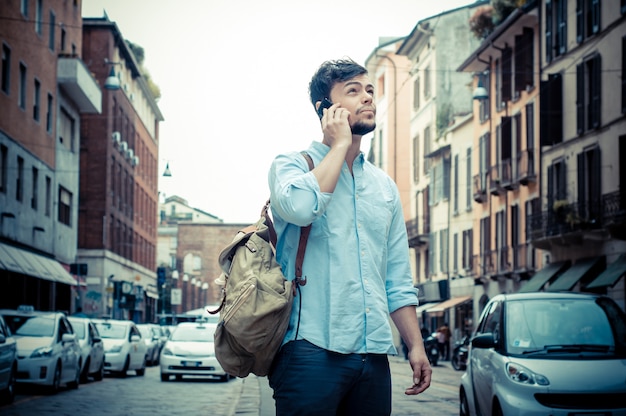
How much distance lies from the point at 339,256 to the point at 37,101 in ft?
125

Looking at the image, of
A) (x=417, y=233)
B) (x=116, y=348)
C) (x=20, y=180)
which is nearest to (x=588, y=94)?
(x=116, y=348)

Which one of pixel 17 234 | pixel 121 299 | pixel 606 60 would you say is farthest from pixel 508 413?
pixel 121 299

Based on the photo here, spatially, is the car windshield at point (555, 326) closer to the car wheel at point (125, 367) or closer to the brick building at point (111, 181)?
the car wheel at point (125, 367)

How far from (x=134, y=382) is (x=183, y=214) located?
111556 mm

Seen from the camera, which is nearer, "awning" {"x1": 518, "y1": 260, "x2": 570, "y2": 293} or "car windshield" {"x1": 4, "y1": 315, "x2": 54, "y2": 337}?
"car windshield" {"x1": 4, "y1": 315, "x2": 54, "y2": 337}

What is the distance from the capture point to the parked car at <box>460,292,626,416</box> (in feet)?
33.3

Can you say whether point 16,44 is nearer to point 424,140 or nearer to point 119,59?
point 119,59

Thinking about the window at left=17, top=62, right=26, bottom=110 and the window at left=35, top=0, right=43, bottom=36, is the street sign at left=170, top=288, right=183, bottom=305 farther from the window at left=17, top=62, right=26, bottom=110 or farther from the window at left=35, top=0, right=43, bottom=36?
the window at left=17, top=62, right=26, bottom=110

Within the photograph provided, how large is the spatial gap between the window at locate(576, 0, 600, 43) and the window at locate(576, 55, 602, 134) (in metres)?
0.92

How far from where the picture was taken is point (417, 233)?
66500 millimetres

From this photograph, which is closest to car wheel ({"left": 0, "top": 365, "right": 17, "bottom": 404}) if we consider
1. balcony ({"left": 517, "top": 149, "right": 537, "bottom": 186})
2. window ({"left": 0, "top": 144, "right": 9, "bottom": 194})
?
window ({"left": 0, "top": 144, "right": 9, "bottom": 194})

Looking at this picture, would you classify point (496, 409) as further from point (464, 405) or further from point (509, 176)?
point (509, 176)

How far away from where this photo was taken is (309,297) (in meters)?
3.66

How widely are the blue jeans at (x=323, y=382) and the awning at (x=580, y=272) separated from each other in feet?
107
